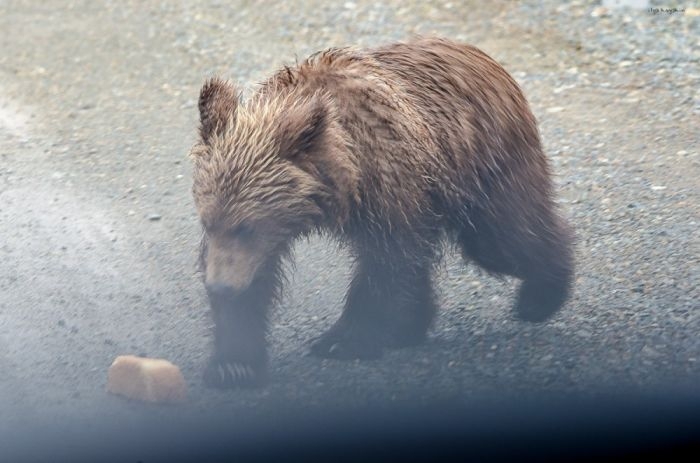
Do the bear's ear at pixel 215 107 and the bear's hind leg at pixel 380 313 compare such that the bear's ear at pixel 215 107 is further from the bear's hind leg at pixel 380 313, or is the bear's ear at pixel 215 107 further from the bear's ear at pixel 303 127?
the bear's hind leg at pixel 380 313

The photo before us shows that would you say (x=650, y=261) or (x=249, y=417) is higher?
(x=650, y=261)

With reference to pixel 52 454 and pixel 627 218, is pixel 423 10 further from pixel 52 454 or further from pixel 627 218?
pixel 52 454

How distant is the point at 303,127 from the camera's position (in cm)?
411

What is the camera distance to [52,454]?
3.94 meters

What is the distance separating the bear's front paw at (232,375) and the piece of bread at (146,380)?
17cm

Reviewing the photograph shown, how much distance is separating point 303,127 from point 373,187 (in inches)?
15.2

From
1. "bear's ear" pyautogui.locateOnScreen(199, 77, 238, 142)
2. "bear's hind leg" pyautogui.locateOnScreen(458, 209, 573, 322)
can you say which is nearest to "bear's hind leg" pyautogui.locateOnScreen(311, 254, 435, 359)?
"bear's hind leg" pyautogui.locateOnScreen(458, 209, 573, 322)

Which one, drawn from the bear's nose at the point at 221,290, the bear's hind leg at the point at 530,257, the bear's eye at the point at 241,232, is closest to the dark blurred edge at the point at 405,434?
the bear's nose at the point at 221,290

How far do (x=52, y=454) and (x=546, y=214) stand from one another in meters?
2.37

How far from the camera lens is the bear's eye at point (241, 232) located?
13.7ft

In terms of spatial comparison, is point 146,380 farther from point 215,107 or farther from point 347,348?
point 215,107

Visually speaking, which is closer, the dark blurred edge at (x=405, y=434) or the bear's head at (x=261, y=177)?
the dark blurred edge at (x=405, y=434)

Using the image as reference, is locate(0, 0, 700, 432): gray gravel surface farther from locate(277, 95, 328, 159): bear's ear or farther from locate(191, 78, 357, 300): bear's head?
locate(277, 95, 328, 159): bear's ear

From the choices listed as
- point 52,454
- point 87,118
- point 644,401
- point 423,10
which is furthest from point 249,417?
point 423,10
